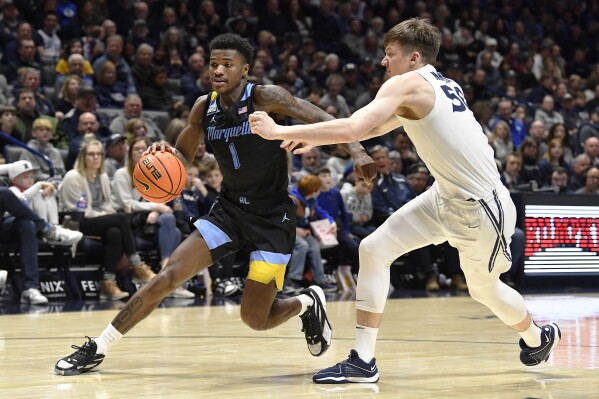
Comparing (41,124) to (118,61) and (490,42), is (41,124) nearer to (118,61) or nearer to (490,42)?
(118,61)

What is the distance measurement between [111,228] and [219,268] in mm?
1409

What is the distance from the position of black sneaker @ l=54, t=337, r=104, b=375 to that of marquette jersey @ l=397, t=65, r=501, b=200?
78.5 inches

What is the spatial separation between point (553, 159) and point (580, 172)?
53cm

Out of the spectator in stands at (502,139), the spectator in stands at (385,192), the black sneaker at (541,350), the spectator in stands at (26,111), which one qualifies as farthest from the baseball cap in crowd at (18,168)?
the spectator in stands at (502,139)

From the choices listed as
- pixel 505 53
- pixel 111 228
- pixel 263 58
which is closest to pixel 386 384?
pixel 111 228

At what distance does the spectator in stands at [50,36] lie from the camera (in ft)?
44.0

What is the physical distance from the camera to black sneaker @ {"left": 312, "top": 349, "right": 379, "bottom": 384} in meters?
4.90

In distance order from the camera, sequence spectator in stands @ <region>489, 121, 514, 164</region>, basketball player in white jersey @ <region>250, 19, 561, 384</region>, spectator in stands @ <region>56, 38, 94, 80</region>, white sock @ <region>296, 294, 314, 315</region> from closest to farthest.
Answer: basketball player in white jersey @ <region>250, 19, 561, 384</region> → white sock @ <region>296, 294, 314, 315</region> → spectator in stands @ <region>56, 38, 94, 80</region> → spectator in stands @ <region>489, 121, 514, 164</region>

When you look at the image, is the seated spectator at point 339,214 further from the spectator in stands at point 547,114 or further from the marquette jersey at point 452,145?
the marquette jersey at point 452,145

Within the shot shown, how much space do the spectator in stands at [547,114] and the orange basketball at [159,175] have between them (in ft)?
41.1

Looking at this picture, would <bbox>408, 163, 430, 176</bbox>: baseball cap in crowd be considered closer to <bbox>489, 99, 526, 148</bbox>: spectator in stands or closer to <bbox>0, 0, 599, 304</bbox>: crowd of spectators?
<bbox>0, 0, 599, 304</bbox>: crowd of spectators

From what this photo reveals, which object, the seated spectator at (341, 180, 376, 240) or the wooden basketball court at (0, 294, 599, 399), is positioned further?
the seated spectator at (341, 180, 376, 240)

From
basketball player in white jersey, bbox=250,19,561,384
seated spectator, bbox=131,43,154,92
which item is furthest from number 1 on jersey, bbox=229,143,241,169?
seated spectator, bbox=131,43,154,92

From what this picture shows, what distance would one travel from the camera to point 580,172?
14359 mm
